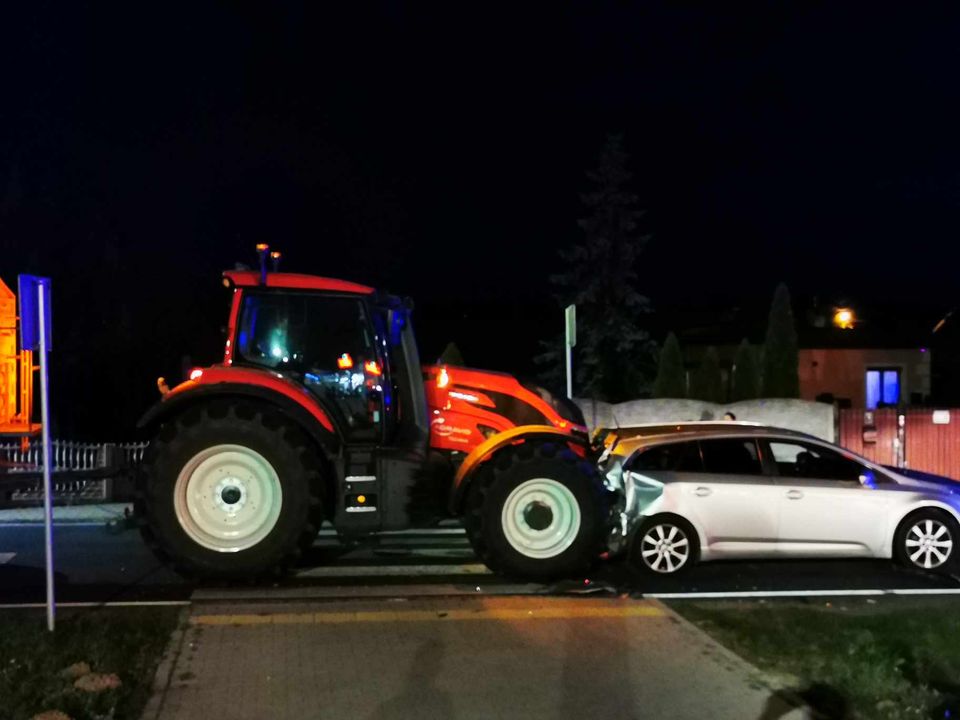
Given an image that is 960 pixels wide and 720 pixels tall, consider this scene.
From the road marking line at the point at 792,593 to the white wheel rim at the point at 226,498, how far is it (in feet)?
11.0

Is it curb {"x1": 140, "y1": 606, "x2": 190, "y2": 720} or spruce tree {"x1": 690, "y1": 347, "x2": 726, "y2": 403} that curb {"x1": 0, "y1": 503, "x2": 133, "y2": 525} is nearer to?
curb {"x1": 140, "y1": 606, "x2": 190, "y2": 720}

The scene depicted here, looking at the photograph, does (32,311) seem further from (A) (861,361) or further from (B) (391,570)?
(A) (861,361)

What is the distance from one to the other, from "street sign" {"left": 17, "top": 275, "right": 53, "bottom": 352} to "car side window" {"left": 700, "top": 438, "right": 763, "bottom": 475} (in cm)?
612

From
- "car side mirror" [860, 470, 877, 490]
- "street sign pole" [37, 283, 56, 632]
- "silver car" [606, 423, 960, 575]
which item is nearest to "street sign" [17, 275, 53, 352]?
"street sign pole" [37, 283, 56, 632]

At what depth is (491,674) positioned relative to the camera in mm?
6410

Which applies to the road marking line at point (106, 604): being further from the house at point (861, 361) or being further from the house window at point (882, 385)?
the house window at point (882, 385)

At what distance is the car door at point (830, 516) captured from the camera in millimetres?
10125

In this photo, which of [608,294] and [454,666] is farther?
[608,294]

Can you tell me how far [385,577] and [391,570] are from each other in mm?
415

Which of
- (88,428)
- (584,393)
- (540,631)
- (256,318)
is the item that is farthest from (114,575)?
(584,393)

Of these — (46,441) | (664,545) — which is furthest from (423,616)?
(664,545)

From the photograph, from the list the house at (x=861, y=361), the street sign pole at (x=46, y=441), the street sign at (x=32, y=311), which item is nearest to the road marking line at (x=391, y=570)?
the street sign pole at (x=46, y=441)

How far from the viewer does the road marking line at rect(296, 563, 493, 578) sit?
10.0 m

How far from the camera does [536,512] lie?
9.34 meters
